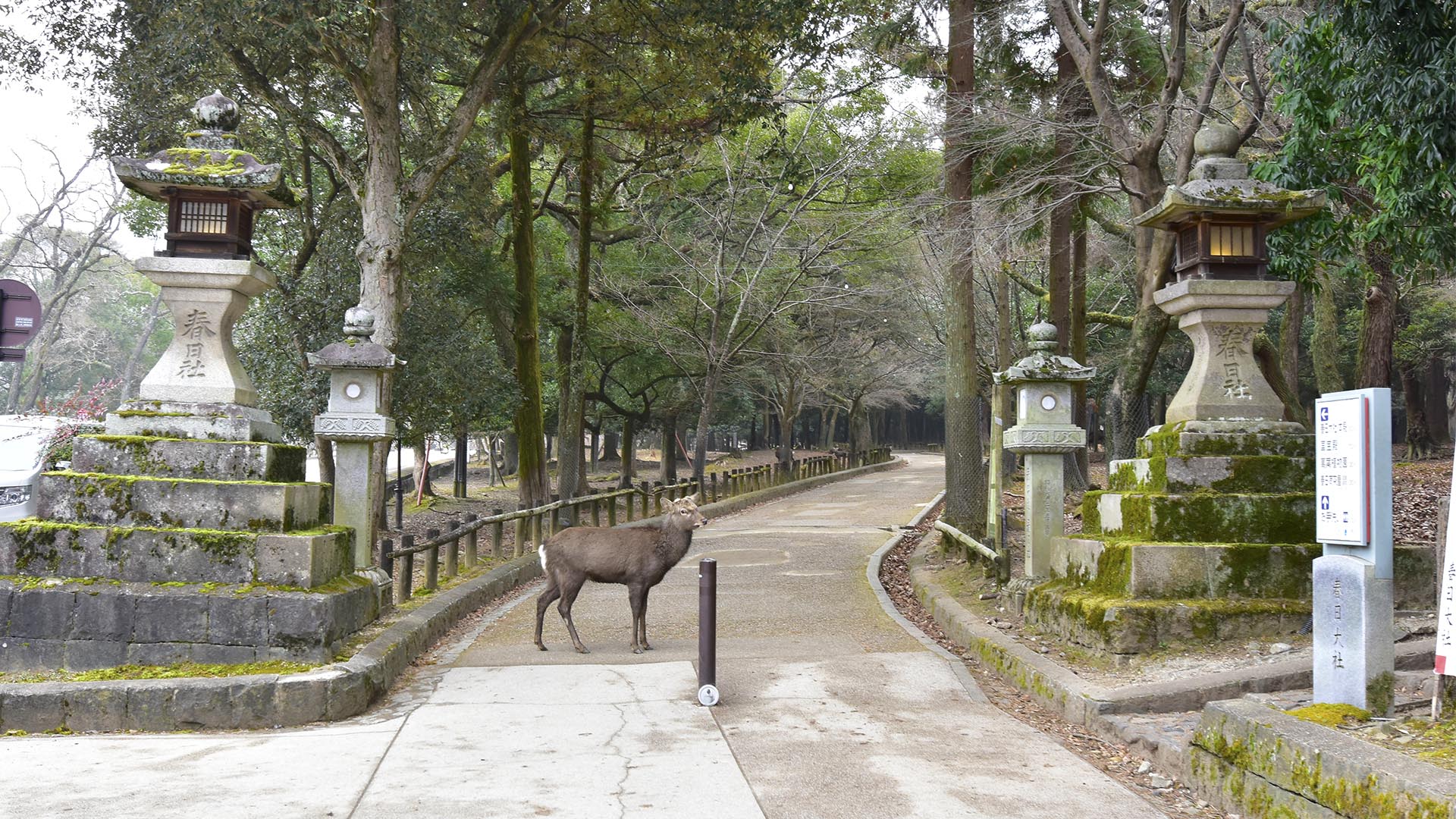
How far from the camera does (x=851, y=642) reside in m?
9.59

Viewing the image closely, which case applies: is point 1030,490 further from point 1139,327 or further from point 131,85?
point 131,85

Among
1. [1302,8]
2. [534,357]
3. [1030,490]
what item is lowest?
[1030,490]

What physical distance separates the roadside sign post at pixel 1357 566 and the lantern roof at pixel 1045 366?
14.7 ft

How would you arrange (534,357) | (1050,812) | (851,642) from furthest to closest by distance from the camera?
(534,357) → (851,642) → (1050,812)

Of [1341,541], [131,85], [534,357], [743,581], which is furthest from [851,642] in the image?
[534,357]

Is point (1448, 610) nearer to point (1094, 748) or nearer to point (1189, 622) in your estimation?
point (1094, 748)

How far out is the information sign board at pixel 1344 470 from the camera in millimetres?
5039

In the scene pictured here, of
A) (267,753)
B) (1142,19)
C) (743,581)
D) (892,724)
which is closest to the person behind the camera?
(267,753)

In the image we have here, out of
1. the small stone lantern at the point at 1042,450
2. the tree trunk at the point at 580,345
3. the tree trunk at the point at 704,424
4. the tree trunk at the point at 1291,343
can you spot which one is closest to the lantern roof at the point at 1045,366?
the small stone lantern at the point at 1042,450

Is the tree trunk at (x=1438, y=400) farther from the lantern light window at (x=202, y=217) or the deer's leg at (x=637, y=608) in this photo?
the lantern light window at (x=202, y=217)

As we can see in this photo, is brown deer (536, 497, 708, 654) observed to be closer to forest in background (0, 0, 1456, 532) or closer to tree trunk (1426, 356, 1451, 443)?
forest in background (0, 0, 1456, 532)

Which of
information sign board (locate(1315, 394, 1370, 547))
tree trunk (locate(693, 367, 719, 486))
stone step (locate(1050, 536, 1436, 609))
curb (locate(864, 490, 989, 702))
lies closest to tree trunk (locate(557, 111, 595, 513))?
tree trunk (locate(693, 367, 719, 486))

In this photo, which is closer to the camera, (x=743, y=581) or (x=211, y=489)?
(x=211, y=489)

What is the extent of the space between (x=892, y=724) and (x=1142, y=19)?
12457mm
